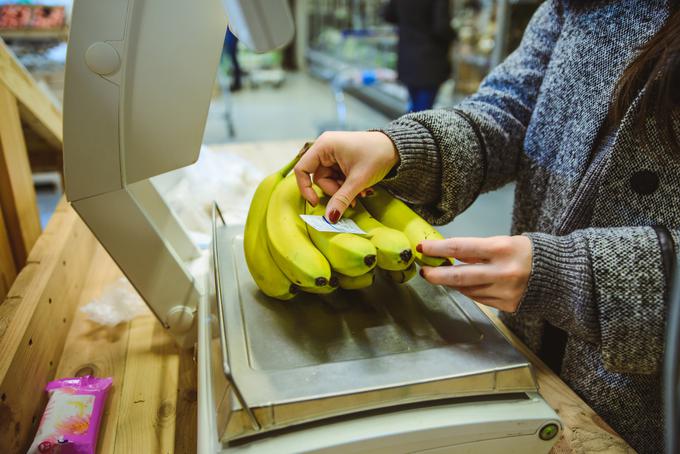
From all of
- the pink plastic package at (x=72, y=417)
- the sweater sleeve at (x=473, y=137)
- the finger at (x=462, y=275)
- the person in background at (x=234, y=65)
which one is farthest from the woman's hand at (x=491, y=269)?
the person in background at (x=234, y=65)

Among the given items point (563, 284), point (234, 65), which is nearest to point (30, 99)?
point (563, 284)

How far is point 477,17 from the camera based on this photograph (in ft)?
14.1

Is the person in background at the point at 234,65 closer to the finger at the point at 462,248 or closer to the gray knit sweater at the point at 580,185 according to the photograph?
the gray knit sweater at the point at 580,185

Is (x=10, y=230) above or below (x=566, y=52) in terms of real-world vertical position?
below

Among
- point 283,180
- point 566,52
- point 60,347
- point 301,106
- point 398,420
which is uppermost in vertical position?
point 566,52

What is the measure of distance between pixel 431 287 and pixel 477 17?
13.7 feet

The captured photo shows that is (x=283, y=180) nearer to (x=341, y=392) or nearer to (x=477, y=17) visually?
(x=341, y=392)

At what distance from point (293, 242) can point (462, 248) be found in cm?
23

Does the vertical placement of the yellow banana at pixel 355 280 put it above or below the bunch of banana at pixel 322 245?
below

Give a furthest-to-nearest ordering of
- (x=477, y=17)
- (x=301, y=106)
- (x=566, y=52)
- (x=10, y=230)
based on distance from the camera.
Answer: (x=301, y=106) < (x=477, y=17) < (x=10, y=230) < (x=566, y=52)

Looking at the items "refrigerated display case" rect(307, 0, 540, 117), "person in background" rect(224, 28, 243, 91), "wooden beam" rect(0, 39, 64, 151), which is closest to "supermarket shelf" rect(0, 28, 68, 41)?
"wooden beam" rect(0, 39, 64, 151)

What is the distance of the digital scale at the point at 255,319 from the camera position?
1.80ft

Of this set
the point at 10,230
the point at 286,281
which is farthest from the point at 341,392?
the point at 10,230

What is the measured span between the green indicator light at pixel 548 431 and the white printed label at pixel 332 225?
33cm
